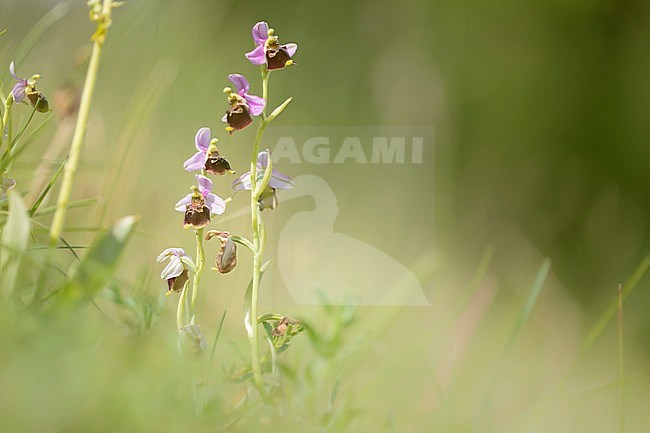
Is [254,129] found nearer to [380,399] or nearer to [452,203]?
[452,203]

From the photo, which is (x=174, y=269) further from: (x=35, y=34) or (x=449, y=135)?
(x=449, y=135)

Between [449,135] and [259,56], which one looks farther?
[449,135]

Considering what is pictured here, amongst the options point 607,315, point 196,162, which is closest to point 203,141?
point 196,162

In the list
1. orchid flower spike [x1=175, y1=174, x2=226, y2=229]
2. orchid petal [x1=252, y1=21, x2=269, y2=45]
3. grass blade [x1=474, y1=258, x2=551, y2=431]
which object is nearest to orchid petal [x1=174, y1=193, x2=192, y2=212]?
orchid flower spike [x1=175, y1=174, x2=226, y2=229]

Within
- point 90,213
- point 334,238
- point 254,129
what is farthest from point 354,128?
point 90,213

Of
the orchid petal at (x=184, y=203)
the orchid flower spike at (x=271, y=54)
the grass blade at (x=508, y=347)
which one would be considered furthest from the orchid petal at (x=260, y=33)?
the grass blade at (x=508, y=347)

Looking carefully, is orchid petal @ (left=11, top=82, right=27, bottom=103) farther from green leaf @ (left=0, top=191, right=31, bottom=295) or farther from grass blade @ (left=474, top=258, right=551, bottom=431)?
grass blade @ (left=474, top=258, right=551, bottom=431)
